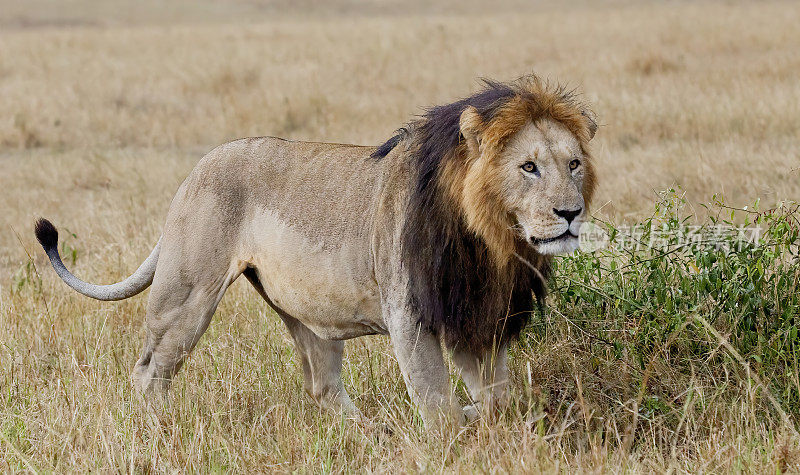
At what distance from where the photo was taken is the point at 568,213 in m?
3.17

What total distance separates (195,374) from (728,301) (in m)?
2.29

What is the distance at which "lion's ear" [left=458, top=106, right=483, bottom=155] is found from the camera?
3.34m

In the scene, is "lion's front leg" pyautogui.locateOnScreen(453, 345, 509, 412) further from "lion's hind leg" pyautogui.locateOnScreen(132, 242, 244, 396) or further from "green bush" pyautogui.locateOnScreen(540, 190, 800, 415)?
"lion's hind leg" pyautogui.locateOnScreen(132, 242, 244, 396)

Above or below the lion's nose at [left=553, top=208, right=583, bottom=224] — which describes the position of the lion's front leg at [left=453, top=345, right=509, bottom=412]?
below

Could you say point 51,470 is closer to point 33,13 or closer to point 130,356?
point 130,356

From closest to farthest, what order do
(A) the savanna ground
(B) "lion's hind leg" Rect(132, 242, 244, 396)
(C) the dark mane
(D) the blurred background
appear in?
(C) the dark mane, (A) the savanna ground, (B) "lion's hind leg" Rect(132, 242, 244, 396), (D) the blurred background

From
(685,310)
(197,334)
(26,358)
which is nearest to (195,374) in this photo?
(197,334)

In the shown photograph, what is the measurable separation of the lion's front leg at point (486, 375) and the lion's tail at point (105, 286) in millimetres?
1467

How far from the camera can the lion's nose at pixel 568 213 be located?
10.4 feet

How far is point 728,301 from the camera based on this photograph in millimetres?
4082

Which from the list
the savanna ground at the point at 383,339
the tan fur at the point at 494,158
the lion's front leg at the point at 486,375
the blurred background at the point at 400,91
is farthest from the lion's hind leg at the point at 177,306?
the blurred background at the point at 400,91

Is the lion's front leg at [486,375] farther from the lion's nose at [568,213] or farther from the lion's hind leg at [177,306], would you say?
the lion's hind leg at [177,306]

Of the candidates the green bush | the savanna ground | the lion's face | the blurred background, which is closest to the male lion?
the lion's face

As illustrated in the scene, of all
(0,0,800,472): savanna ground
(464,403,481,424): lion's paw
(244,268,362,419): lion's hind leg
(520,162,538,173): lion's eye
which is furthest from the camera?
(244,268,362,419): lion's hind leg
